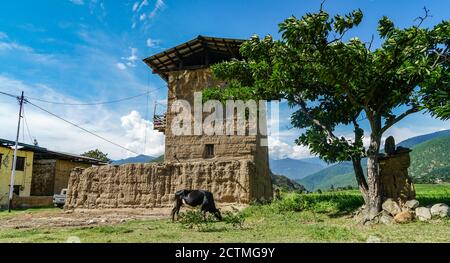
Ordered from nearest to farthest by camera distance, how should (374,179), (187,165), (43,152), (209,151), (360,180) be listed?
(374,179) < (360,180) < (187,165) < (209,151) < (43,152)

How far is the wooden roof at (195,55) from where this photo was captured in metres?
24.0

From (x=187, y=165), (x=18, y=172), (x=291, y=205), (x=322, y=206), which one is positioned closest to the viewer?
(x=322, y=206)

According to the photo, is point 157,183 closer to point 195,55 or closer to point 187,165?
point 187,165

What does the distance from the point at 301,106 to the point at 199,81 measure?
10870 millimetres

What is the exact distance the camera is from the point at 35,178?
114 feet

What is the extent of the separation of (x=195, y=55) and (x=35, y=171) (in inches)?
831

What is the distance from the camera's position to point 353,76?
11.5 metres

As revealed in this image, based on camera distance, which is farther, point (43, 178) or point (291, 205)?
point (43, 178)

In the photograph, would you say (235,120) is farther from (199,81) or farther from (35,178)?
(35,178)

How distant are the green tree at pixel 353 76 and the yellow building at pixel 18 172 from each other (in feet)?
81.6

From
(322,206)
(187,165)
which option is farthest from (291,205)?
(187,165)

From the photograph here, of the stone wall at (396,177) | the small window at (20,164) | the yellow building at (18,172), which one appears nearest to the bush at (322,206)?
the stone wall at (396,177)

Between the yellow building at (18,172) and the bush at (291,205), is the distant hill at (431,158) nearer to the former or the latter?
the bush at (291,205)
